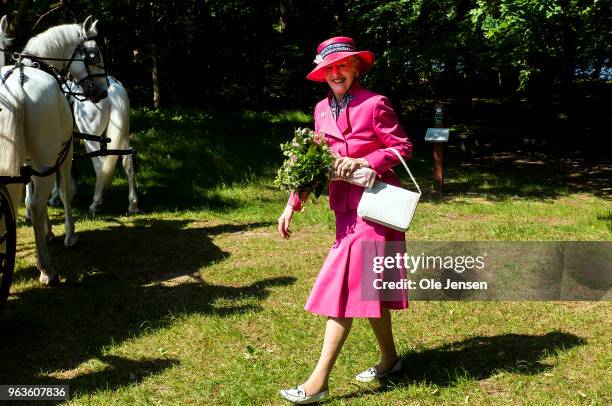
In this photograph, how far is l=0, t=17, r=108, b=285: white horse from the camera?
4992 mm

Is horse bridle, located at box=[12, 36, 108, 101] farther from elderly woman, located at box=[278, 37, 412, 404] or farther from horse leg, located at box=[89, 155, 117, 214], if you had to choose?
elderly woman, located at box=[278, 37, 412, 404]

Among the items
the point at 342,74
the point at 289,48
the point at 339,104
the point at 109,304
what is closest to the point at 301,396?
the point at 339,104

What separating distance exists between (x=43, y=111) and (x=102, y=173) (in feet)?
12.5

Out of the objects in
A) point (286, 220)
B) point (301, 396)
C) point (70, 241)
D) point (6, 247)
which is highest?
point (286, 220)

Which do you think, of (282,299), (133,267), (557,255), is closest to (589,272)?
(557,255)

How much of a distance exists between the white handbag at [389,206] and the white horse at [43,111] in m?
2.90

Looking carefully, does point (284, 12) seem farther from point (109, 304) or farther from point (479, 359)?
point (479, 359)

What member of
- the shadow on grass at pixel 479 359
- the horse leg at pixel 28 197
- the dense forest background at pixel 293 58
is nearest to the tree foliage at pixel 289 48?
the dense forest background at pixel 293 58

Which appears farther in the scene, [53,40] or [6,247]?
[53,40]

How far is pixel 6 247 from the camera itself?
466 centimetres

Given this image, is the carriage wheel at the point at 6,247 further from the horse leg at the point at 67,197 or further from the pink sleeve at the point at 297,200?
the horse leg at the point at 67,197

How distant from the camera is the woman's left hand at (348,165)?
3.67m

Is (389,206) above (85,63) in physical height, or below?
below

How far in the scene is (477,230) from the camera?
8.23 meters
